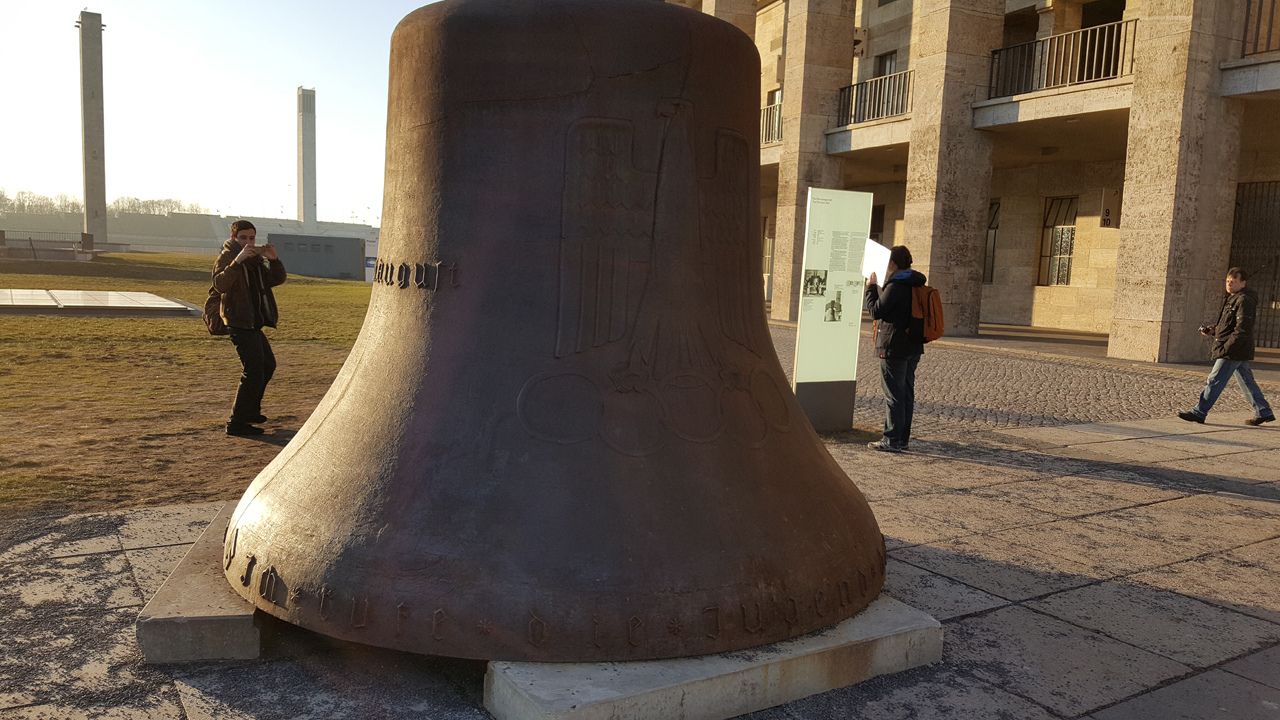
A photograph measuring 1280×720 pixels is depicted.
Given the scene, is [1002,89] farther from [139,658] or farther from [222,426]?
[139,658]

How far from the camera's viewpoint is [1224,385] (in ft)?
30.6

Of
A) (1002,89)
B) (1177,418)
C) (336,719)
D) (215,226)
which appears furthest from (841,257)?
(215,226)

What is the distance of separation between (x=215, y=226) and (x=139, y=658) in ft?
382

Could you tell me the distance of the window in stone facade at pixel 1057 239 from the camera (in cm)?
2228

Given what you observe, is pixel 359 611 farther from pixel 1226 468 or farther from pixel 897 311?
pixel 1226 468

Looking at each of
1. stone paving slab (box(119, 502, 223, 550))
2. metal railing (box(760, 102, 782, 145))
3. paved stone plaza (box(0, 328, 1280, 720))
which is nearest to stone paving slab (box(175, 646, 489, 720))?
paved stone plaza (box(0, 328, 1280, 720))

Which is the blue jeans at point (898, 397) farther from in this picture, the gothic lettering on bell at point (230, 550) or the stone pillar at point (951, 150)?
the stone pillar at point (951, 150)

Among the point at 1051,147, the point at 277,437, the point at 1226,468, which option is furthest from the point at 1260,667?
the point at 1051,147

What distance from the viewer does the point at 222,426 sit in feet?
24.3

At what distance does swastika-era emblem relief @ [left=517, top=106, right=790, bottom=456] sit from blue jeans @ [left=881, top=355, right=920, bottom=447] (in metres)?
4.36

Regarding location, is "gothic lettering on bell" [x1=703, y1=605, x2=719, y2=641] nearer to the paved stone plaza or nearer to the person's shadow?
the paved stone plaza

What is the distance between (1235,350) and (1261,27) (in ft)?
28.3

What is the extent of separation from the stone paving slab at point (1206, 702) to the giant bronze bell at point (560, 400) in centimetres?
87

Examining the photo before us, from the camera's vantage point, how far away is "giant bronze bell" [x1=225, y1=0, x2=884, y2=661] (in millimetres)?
2660
